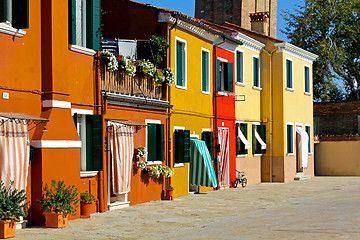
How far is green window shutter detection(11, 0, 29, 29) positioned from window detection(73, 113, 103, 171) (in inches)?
138

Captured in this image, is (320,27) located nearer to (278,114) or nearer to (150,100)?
(278,114)

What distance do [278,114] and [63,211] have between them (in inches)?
753

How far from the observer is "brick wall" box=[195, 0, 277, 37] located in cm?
5438

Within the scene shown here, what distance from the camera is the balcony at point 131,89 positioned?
17.5m

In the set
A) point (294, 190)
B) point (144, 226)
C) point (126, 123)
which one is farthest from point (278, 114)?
point (144, 226)

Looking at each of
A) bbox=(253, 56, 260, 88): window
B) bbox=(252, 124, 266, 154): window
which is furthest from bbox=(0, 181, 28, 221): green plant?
bbox=(253, 56, 260, 88): window

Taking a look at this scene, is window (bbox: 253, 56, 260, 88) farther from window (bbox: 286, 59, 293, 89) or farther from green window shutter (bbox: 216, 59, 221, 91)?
green window shutter (bbox: 216, 59, 221, 91)

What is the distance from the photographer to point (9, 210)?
40.3ft

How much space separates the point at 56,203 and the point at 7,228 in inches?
69.2

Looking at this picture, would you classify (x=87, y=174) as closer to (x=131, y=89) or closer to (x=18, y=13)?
(x=131, y=89)

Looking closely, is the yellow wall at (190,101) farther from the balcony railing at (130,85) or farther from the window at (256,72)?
the window at (256,72)

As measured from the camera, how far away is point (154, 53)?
2041 centimetres

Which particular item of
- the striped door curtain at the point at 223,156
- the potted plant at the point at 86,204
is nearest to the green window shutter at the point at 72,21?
the potted plant at the point at 86,204

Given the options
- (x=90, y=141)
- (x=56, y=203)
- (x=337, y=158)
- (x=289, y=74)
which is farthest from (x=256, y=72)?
(x=56, y=203)
